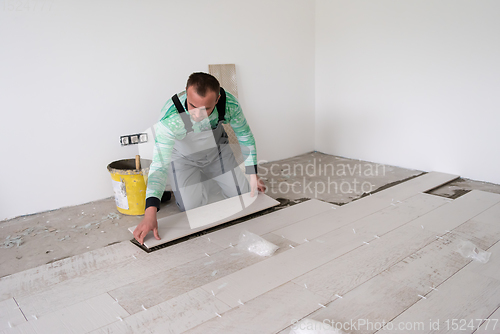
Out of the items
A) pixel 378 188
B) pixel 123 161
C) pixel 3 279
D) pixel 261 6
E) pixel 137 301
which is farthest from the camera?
pixel 261 6

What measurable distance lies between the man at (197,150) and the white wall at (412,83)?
Result: 1.94 metres

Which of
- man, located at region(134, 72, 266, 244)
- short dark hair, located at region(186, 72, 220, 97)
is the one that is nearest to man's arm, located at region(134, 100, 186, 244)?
man, located at region(134, 72, 266, 244)

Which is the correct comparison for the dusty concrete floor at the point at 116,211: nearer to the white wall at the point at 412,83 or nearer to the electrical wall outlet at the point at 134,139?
the white wall at the point at 412,83

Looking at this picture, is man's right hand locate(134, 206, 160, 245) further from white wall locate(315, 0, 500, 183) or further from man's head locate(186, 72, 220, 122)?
white wall locate(315, 0, 500, 183)

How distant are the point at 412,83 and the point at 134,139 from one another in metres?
2.87

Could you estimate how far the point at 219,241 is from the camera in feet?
7.38

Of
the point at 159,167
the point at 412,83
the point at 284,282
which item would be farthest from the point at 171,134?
the point at 412,83

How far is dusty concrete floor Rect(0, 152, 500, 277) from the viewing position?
229cm

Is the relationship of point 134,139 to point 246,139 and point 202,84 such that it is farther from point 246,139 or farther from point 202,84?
point 202,84

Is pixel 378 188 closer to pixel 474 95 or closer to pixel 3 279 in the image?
pixel 474 95

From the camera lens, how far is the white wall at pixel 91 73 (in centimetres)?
269

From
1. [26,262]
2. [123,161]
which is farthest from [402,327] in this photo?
[123,161]

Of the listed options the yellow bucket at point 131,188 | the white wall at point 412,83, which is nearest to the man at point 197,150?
the yellow bucket at point 131,188

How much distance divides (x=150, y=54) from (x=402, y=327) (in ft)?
9.58
